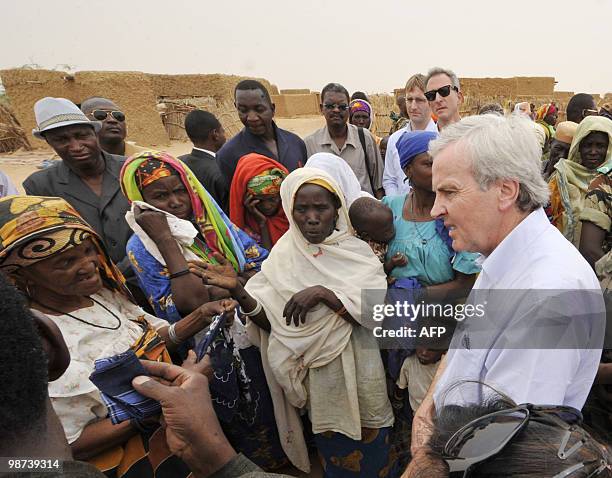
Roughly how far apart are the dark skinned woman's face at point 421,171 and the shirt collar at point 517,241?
0.86 metres

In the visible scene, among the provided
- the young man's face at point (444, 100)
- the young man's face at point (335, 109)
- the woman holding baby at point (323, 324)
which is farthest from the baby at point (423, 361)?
the young man's face at point (335, 109)

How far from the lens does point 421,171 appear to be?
7.67ft

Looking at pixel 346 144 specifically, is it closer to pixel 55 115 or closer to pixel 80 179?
pixel 80 179

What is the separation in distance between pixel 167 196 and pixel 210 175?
1.53 metres

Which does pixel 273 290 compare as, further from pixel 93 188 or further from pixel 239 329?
pixel 93 188

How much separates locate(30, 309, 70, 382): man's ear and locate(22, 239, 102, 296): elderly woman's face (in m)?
0.60

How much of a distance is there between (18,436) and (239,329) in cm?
157

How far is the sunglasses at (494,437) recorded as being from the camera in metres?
0.77

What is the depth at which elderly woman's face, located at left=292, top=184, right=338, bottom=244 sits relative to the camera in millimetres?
2248

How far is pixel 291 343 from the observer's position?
219cm

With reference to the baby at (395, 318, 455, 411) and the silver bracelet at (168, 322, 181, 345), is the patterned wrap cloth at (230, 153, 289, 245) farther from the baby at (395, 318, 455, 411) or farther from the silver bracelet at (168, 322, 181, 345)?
the baby at (395, 318, 455, 411)

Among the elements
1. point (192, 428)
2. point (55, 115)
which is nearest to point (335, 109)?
point (55, 115)

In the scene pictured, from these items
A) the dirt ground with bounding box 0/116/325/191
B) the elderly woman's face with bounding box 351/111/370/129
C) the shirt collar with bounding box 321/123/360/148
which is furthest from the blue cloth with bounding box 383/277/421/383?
the dirt ground with bounding box 0/116/325/191

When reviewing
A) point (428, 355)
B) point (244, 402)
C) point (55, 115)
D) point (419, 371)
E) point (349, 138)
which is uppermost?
point (55, 115)
